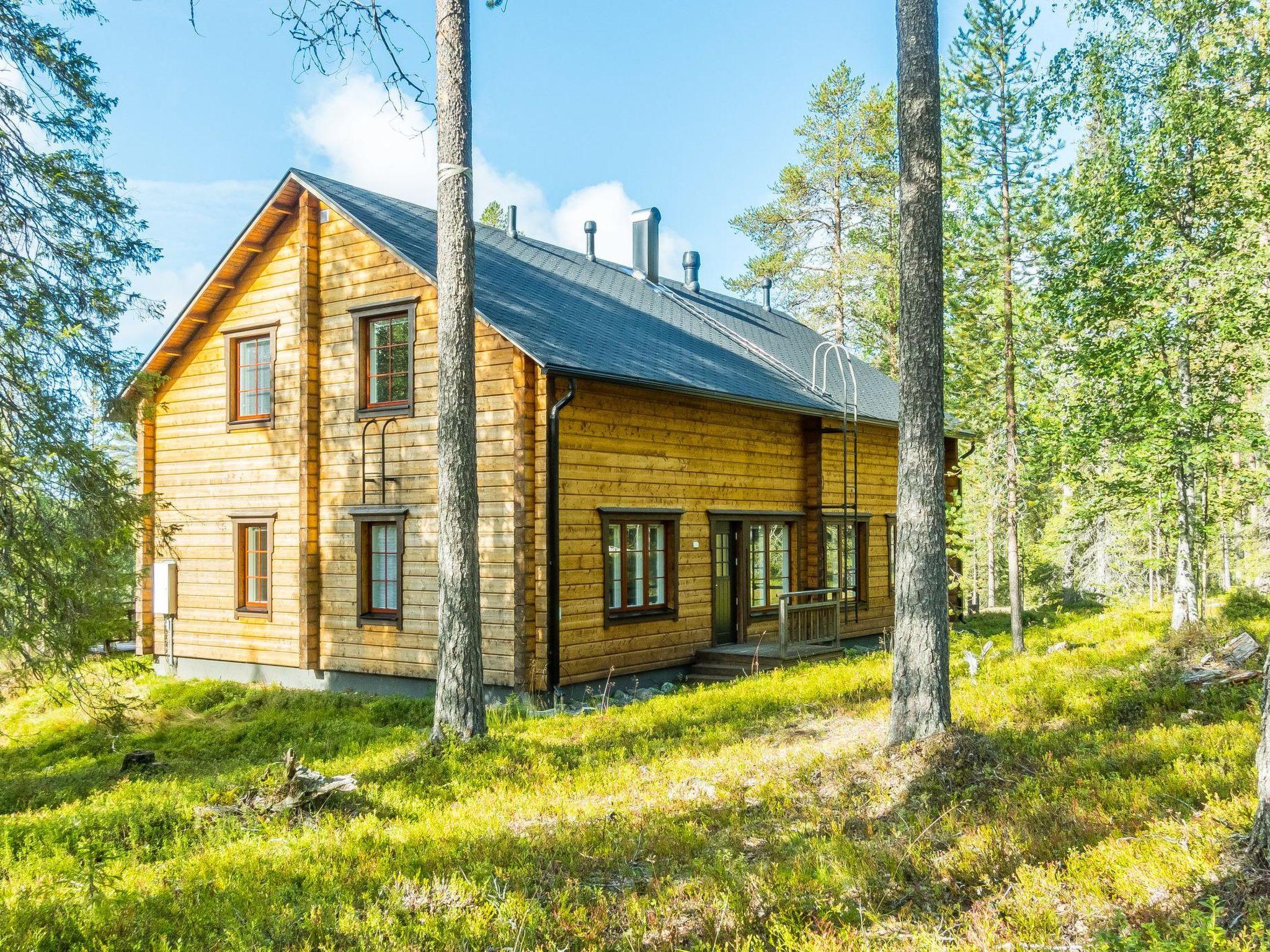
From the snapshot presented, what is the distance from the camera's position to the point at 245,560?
1532cm

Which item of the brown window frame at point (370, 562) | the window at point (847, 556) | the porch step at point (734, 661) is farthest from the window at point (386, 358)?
the window at point (847, 556)

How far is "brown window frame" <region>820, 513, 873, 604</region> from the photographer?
55.7ft

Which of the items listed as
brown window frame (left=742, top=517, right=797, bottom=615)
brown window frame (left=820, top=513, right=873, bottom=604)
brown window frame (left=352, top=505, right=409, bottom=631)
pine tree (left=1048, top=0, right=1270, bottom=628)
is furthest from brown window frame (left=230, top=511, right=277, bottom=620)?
pine tree (left=1048, top=0, right=1270, bottom=628)

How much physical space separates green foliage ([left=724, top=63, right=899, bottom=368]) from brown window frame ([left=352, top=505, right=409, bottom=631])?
21.3 meters

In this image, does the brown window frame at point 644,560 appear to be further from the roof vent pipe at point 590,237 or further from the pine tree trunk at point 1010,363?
the roof vent pipe at point 590,237

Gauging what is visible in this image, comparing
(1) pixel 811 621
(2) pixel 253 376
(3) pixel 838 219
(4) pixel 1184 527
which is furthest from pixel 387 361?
(3) pixel 838 219

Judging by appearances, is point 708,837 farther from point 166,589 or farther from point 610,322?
point 166,589

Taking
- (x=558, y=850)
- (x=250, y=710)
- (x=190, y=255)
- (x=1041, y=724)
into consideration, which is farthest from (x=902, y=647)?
(x=190, y=255)

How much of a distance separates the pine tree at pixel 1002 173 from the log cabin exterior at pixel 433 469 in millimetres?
3266

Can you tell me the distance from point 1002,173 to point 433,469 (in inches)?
379

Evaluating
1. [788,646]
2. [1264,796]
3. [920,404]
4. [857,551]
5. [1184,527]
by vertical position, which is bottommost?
[788,646]

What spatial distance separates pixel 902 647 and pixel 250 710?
9.56m

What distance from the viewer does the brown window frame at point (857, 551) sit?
55.7 ft

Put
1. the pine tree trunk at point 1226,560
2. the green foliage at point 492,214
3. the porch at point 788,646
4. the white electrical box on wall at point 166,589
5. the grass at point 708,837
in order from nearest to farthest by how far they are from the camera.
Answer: the grass at point 708,837 → the porch at point 788,646 → the white electrical box on wall at point 166,589 → the pine tree trunk at point 1226,560 → the green foliage at point 492,214
